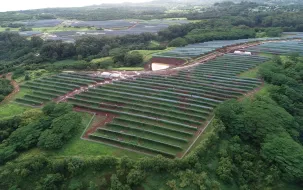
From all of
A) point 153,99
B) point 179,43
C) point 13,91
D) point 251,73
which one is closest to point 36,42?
point 13,91

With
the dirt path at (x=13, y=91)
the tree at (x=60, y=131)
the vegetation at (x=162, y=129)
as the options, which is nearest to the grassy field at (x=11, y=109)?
the vegetation at (x=162, y=129)

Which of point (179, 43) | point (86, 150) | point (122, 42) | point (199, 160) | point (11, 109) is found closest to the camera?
point (199, 160)

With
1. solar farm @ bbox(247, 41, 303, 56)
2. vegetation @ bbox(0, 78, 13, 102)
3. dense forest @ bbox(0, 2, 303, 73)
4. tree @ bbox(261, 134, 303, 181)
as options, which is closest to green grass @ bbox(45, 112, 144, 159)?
tree @ bbox(261, 134, 303, 181)

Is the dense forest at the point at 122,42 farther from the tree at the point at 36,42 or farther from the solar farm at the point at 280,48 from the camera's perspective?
the solar farm at the point at 280,48

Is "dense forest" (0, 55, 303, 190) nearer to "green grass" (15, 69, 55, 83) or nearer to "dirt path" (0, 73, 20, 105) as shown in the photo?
"dirt path" (0, 73, 20, 105)

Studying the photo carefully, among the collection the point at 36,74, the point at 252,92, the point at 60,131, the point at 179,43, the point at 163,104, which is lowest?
the point at 60,131

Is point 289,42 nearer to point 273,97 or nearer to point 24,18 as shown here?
point 273,97

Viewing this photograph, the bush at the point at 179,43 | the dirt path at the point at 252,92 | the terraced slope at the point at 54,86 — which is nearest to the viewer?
the dirt path at the point at 252,92

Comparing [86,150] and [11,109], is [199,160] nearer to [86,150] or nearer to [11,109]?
[86,150]
